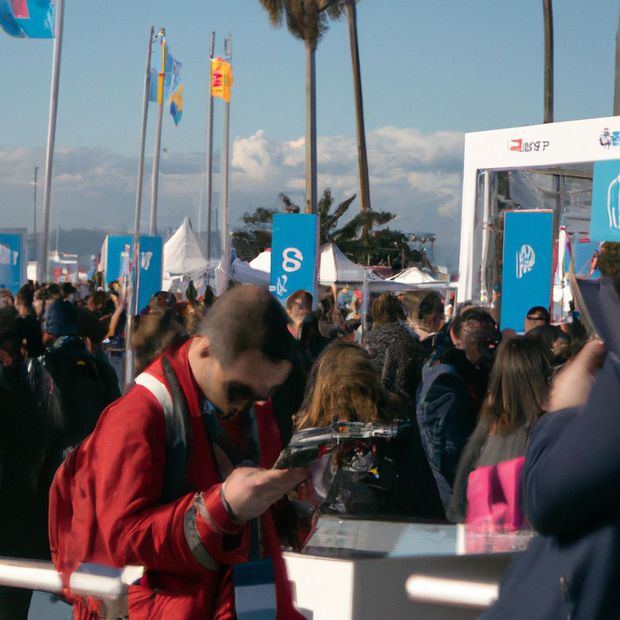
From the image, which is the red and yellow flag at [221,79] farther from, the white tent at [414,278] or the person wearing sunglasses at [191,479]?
the person wearing sunglasses at [191,479]

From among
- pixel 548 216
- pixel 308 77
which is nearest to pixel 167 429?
pixel 548 216

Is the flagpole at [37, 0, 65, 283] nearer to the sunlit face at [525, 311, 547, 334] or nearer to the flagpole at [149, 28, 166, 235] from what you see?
the flagpole at [149, 28, 166, 235]

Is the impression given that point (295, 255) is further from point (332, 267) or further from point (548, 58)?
point (548, 58)

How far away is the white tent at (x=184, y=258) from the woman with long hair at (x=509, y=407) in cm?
2424

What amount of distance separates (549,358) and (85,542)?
2.72 metres

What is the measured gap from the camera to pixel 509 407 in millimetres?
4160

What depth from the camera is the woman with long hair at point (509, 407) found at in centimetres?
403

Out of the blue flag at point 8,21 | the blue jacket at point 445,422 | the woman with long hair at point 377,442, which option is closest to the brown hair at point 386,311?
the blue jacket at point 445,422

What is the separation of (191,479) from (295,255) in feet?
31.5

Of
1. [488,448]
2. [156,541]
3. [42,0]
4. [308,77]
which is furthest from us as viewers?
[308,77]

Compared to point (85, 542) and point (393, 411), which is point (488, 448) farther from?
point (85, 542)

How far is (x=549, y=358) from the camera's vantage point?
4.49 m

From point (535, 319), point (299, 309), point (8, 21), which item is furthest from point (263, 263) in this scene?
point (299, 309)

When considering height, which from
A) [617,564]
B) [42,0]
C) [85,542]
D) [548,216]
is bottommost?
[85,542]
